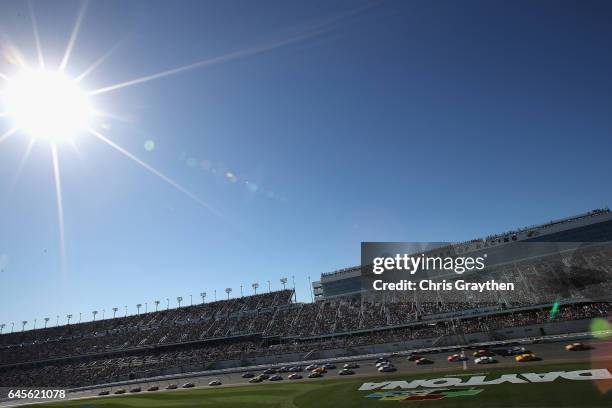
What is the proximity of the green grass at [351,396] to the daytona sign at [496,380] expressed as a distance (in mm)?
1368

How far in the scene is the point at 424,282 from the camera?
104m

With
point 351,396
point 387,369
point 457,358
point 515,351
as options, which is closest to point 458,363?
point 457,358

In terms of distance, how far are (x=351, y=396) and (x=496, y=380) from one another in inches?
593

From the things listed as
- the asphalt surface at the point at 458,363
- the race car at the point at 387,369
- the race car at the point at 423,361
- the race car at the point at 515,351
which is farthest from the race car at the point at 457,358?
the race car at the point at 387,369

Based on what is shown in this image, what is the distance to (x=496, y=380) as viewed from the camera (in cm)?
4191

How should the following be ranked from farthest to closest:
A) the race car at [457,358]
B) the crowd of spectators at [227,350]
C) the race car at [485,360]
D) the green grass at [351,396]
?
1. the crowd of spectators at [227,350]
2. the race car at [457,358]
3. the race car at [485,360]
4. the green grass at [351,396]

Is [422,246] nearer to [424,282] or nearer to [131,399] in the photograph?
[424,282]

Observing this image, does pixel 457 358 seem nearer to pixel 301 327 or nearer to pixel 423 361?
pixel 423 361

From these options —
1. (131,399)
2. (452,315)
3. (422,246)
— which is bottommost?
(131,399)

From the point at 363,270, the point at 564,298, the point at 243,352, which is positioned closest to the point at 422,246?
the point at 363,270

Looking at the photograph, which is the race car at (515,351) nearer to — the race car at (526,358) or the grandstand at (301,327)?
the race car at (526,358)

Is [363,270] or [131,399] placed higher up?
[363,270]

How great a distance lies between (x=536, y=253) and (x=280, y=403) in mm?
77029

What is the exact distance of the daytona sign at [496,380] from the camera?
125 ft
